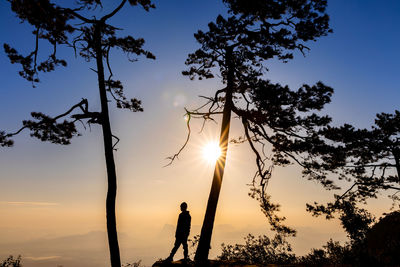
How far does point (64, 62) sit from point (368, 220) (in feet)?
91.3

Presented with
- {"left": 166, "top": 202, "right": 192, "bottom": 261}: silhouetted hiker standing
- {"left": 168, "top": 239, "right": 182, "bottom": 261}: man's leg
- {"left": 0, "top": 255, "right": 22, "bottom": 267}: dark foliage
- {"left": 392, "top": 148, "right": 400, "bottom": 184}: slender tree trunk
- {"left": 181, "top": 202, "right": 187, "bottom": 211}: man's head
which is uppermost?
{"left": 392, "top": 148, "right": 400, "bottom": 184}: slender tree trunk

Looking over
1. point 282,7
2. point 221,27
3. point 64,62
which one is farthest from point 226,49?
point 64,62

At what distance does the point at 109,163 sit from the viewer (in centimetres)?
964

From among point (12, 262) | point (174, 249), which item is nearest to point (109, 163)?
point (174, 249)

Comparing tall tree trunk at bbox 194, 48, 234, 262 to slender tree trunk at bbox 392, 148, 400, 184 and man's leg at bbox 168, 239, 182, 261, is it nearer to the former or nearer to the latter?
man's leg at bbox 168, 239, 182, 261

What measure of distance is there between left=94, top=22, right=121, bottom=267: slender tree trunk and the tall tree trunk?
121 inches

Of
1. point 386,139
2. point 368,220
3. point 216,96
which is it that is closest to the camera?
point 216,96

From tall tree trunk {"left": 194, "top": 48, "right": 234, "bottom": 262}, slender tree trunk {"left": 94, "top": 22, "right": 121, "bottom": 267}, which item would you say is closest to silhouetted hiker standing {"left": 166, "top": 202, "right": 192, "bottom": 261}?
tall tree trunk {"left": 194, "top": 48, "right": 234, "bottom": 262}

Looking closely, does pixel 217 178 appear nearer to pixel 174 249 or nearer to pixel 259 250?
pixel 174 249

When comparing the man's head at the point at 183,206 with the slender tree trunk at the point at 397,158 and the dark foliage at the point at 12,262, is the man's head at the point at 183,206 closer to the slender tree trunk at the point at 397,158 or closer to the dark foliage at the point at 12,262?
the dark foliage at the point at 12,262

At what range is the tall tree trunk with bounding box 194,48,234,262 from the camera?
9.80 m

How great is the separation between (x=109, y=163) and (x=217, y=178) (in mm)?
4392

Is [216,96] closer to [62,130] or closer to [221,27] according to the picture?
[221,27]

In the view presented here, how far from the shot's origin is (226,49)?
11.9m
